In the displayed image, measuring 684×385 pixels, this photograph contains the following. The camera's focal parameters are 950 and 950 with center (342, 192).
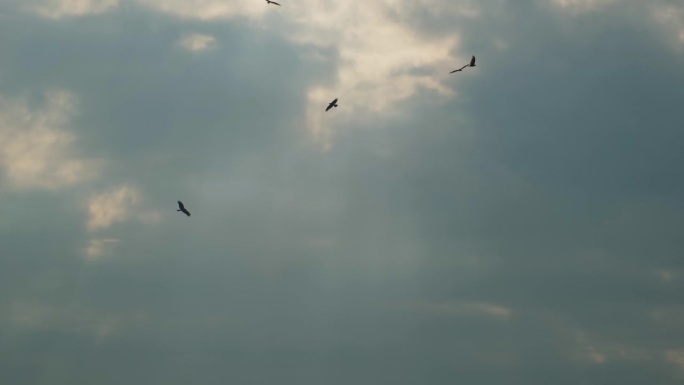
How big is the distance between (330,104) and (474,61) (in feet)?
98.4

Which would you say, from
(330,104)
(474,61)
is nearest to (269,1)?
(330,104)

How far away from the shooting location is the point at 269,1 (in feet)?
525

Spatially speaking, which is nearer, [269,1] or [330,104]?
[269,1]

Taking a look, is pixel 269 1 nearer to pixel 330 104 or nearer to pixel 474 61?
pixel 330 104

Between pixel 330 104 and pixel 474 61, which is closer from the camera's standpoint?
pixel 474 61

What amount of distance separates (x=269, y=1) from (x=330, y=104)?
73.4 feet

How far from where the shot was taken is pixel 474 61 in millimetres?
153625

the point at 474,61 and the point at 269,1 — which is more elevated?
the point at 269,1

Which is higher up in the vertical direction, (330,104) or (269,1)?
(269,1)

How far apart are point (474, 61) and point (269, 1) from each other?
1416 inches
